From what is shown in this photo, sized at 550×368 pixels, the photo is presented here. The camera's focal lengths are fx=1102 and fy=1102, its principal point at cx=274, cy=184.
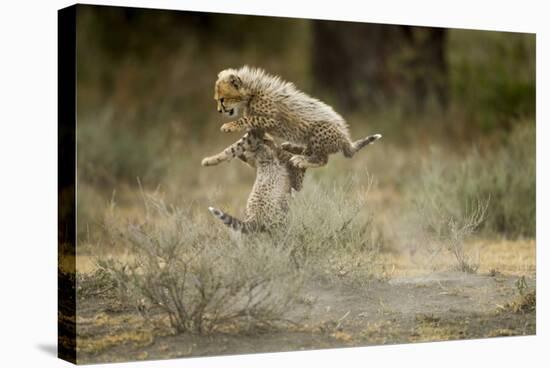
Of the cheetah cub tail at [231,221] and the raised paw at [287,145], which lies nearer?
the cheetah cub tail at [231,221]

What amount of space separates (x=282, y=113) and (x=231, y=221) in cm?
81

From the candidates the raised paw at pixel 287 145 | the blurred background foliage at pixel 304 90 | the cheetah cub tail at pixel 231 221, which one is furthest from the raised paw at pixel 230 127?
the blurred background foliage at pixel 304 90

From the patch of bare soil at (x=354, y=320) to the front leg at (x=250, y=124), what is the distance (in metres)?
1.11

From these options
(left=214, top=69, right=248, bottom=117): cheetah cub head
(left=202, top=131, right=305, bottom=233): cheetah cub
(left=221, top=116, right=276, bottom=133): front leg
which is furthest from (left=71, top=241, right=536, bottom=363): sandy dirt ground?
(left=214, top=69, right=248, bottom=117): cheetah cub head

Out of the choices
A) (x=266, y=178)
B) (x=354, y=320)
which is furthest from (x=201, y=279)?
(x=354, y=320)

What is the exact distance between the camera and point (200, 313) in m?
6.80

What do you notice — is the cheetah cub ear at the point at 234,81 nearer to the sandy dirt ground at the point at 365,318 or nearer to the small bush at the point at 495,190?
the sandy dirt ground at the point at 365,318

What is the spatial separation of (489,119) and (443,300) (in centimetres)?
458

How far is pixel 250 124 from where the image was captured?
727 cm

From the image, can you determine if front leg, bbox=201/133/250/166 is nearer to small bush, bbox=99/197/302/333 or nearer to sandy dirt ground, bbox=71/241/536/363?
small bush, bbox=99/197/302/333

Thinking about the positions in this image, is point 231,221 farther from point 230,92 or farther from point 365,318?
point 365,318

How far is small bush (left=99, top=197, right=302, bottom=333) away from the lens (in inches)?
268

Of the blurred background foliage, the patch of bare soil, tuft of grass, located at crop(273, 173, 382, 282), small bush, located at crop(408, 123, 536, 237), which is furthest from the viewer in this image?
the blurred background foliage

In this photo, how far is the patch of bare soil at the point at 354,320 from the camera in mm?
6773
